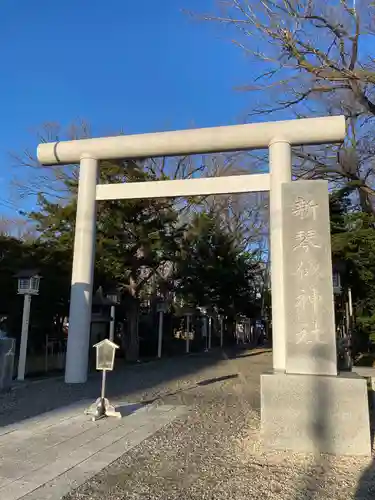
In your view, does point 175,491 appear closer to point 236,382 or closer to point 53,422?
point 53,422

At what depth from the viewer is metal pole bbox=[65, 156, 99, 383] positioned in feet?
30.1

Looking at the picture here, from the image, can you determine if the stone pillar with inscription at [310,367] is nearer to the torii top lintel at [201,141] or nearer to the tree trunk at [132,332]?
the torii top lintel at [201,141]

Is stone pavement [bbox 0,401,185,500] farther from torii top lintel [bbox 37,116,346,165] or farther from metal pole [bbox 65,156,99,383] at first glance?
torii top lintel [bbox 37,116,346,165]

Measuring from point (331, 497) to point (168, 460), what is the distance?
5.28ft

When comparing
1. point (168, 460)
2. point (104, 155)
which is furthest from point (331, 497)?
point (104, 155)

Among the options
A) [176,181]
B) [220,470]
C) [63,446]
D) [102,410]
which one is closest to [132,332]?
[176,181]

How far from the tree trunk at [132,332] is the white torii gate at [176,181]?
305 inches

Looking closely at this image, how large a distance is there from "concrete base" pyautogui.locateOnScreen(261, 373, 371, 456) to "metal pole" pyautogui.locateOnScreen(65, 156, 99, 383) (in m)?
5.39

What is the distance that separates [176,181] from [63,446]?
19.0 feet

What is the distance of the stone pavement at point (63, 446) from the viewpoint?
11.7 feet

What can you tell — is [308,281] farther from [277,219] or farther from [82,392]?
[82,392]

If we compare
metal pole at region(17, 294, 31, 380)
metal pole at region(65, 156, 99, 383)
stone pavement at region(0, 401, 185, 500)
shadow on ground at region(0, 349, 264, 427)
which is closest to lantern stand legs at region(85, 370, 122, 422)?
stone pavement at region(0, 401, 185, 500)

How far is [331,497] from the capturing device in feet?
11.1

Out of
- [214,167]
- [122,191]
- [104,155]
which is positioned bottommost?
[122,191]
